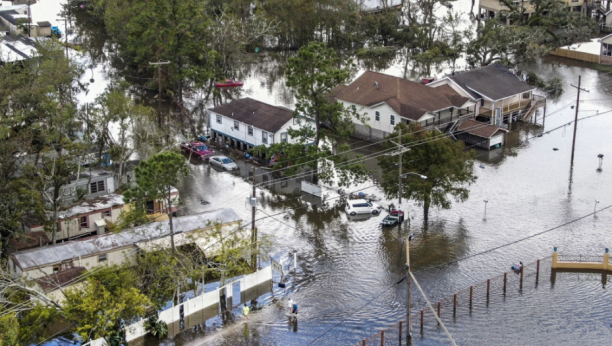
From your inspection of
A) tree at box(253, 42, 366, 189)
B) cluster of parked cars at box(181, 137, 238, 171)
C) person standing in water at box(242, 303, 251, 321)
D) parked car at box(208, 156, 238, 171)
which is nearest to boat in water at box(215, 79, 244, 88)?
cluster of parked cars at box(181, 137, 238, 171)

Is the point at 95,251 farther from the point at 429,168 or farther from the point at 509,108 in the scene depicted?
the point at 509,108

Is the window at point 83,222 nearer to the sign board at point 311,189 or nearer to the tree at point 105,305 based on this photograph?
the tree at point 105,305

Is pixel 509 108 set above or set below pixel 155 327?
above

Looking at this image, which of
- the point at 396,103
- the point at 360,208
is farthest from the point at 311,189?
the point at 396,103

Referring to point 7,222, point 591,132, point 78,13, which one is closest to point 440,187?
point 591,132

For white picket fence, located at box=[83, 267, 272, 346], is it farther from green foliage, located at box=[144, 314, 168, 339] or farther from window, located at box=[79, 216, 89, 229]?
window, located at box=[79, 216, 89, 229]
